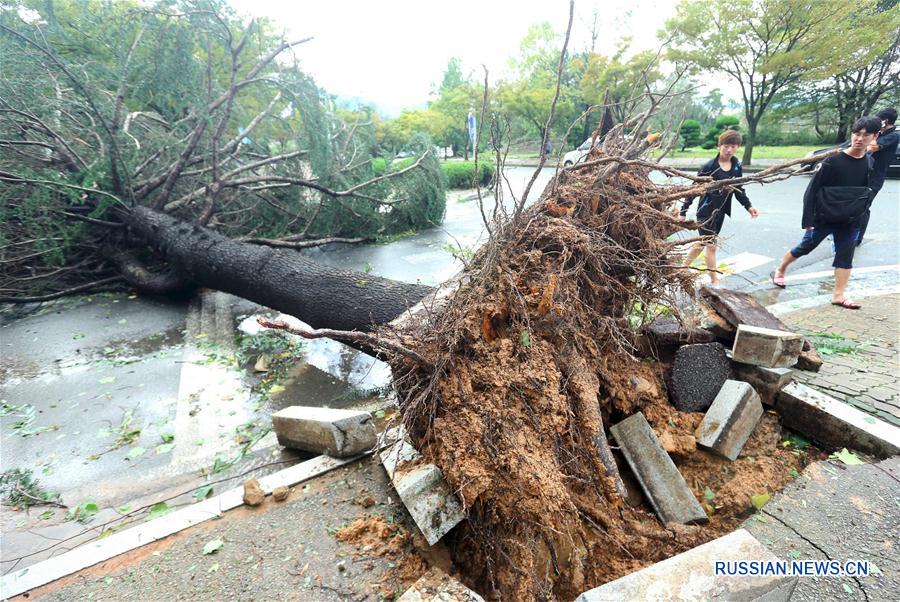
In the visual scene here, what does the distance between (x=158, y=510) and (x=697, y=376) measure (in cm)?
358

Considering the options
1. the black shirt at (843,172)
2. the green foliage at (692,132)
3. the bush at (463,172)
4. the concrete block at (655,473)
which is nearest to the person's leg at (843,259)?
the black shirt at (843,172)

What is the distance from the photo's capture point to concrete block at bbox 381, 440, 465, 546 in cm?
194

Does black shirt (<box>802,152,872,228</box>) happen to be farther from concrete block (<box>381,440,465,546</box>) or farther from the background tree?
the background tree

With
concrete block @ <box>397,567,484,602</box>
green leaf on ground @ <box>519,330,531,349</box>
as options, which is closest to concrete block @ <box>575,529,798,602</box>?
concrete block @ <box>397,567,484,602</box>

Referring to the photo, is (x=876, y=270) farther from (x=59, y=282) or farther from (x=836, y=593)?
(x=59, y=282)

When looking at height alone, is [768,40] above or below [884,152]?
above

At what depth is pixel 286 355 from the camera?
434 centimetres

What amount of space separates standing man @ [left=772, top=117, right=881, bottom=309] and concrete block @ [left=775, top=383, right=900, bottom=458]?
7.31ft

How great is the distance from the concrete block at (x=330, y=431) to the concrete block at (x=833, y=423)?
2778 mm

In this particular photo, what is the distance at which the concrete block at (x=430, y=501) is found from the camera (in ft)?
6.35

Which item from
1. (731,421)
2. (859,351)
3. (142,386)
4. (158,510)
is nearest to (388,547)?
(158,510)

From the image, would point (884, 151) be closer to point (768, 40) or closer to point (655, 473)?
A: point (655, 473)

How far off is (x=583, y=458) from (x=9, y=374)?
535 cm

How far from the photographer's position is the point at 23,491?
8.85 feet
